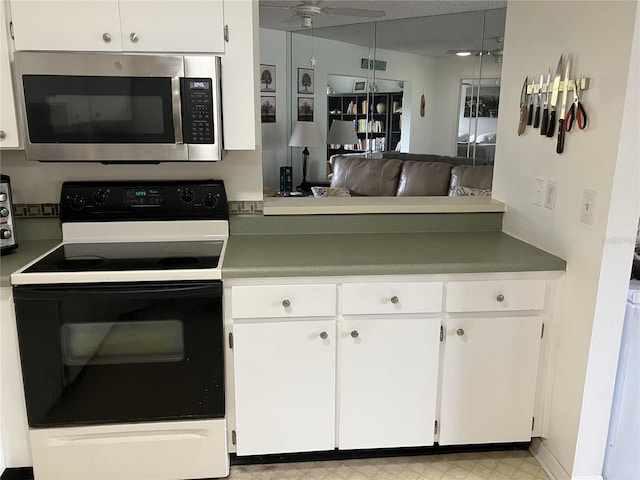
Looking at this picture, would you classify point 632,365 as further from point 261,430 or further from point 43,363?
point 43,363

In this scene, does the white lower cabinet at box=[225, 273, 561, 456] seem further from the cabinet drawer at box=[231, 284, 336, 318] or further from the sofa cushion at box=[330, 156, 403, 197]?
the sofa cushion at box=[330, 156, 403, 197]

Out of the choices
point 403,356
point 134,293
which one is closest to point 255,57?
point 134,293

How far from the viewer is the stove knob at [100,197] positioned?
6.99ft

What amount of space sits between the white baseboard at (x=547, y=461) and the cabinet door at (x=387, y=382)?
0.47m

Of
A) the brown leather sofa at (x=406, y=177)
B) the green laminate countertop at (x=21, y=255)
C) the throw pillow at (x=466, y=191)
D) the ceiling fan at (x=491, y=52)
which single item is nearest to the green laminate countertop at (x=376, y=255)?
the green laminate countertop at (x=21, y=255)

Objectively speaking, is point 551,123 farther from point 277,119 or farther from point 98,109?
point 277,119

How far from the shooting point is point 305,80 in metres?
6.81

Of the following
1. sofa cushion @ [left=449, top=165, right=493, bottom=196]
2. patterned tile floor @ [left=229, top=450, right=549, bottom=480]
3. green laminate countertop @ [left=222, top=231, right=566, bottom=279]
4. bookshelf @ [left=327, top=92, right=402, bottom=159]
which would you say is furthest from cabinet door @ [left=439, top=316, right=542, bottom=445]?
bookshelf @ [left=327, top=92, right=402, bottom=159]

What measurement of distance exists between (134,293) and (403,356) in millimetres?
991

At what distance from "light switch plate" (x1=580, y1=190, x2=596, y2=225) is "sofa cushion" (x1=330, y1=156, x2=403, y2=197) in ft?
12.2

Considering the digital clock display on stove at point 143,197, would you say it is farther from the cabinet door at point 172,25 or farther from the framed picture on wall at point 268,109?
the framed picture on wall at point 268,109

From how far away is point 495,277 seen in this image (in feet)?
6.28

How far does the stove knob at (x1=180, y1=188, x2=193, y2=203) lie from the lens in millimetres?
2174

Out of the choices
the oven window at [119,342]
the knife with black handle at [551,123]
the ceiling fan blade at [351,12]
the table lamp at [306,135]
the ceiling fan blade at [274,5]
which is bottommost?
the oven window at [119,342]
